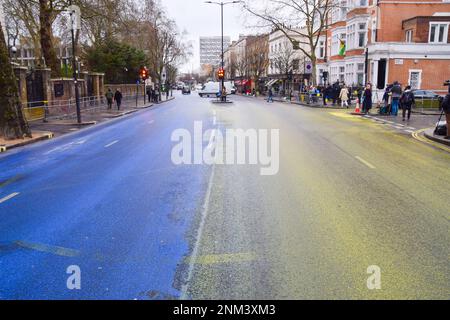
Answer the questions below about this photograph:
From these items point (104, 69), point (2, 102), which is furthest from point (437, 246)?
point (104, 69)

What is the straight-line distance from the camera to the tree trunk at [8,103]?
54.1ft

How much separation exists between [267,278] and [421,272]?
1683 millimetres

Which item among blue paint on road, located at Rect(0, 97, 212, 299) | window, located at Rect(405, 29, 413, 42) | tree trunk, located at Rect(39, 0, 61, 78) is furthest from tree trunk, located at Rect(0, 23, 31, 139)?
window, located at Rect(405, 29, 413, 42)

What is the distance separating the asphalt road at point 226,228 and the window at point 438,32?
118ft

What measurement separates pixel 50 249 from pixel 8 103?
43.3 feet

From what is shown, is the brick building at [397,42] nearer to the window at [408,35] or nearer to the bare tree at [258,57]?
the window at [408,35]

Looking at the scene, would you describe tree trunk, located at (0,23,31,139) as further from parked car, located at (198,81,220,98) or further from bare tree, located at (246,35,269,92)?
bare tree, located at (246,35,269,92)

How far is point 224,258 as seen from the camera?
5.17 metres

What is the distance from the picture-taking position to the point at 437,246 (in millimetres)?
5555

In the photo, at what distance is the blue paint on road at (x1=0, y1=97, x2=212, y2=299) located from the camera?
4531 mm

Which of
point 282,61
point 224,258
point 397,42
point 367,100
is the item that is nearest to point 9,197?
point 224,258

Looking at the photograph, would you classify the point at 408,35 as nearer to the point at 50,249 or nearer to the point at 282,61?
the point at 282,61

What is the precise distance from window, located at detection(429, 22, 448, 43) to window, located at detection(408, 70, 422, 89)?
141 inches
